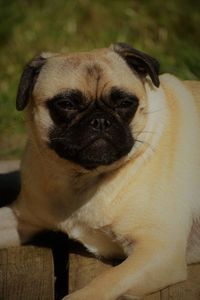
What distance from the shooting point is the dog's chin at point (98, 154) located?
2730 millimetres

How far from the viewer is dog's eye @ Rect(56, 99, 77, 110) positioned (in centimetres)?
276

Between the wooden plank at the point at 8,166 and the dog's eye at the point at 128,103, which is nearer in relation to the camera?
the dog's eye at the point at 128,103

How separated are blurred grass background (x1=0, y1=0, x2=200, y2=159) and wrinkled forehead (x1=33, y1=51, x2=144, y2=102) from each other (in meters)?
2.15

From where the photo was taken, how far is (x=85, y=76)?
281 cm

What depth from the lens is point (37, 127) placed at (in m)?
2.87

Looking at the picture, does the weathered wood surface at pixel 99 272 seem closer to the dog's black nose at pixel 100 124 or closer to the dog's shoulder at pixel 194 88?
the dog's black nose at pixel 100 124

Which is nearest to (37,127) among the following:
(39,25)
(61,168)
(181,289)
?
(61,168)

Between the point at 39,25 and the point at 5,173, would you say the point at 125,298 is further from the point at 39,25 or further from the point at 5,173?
the point at 39,25

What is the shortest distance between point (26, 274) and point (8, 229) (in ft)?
1.23

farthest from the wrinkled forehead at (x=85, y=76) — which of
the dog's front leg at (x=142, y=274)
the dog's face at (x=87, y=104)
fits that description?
the dog's front leg at (x=142, y=274)

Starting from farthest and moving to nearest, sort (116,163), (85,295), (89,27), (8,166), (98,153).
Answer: (89,27)
(8,166)
(116,163)
(98,153)
(85,295)

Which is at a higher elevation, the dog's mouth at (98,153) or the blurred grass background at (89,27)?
the dog's mouth at (98,153)

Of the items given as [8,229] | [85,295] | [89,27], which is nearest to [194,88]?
[8,229]

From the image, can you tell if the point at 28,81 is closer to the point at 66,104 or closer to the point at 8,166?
the point at 66,104
